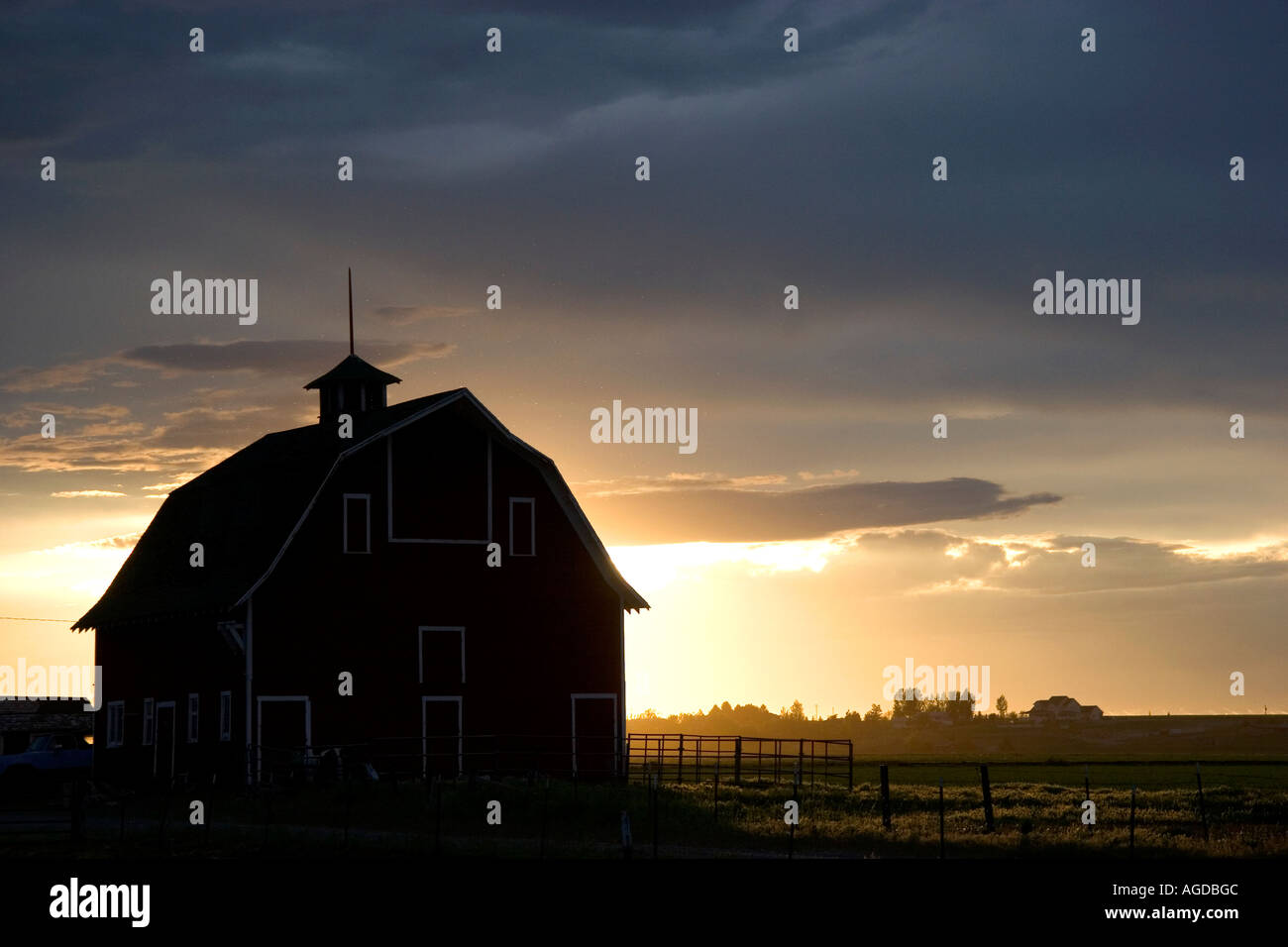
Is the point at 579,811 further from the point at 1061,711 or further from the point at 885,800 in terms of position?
the point at 1061,711

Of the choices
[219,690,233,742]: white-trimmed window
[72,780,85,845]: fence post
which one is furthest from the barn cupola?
[72,780,85,845]: fence post

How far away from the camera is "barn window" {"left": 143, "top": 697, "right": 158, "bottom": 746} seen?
4354cm

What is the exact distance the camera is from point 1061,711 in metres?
176

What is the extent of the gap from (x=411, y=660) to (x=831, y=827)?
13067mm

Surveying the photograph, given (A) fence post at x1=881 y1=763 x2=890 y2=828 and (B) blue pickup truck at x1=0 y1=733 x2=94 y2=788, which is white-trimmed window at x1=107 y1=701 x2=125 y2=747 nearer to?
(B) blue pickup truck at x1=0 y1=733 x2=94 y2=788

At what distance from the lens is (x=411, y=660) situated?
39.7 meters

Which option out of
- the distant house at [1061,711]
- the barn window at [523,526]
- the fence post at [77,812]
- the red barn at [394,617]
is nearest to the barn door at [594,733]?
the red barn at [394,617]

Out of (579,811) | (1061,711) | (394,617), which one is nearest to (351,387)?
(394,617)

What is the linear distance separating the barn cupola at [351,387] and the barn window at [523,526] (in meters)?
8.13

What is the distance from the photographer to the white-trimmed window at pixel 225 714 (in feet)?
126

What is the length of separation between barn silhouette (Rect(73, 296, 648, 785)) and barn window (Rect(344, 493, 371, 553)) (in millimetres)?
36
